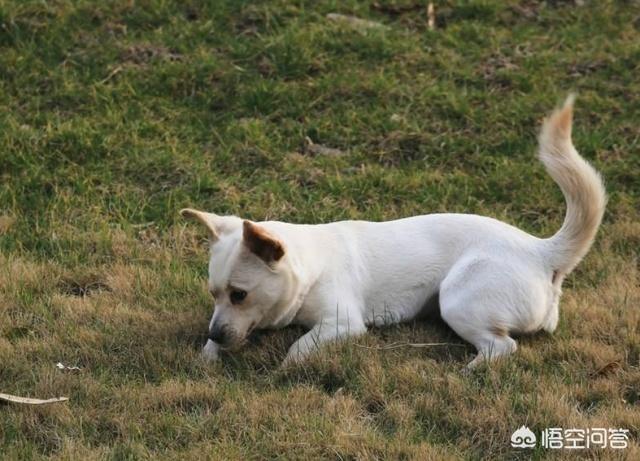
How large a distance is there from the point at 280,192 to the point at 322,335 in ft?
7.77

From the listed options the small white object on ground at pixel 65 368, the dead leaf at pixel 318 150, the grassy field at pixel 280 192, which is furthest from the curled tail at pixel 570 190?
the dead leaf at pixel 318 150

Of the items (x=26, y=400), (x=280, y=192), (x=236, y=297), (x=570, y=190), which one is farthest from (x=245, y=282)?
(x=280, y=192)

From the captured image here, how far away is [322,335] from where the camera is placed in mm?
5059

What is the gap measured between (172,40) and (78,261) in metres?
3.10

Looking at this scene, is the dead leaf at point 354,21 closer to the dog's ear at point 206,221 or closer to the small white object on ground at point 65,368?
the dog's ear at point 206,221

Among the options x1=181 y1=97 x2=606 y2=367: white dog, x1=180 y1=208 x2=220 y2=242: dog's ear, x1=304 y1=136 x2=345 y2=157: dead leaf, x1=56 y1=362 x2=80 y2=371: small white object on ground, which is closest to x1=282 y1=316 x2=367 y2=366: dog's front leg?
x1=181 y1=97 x2=606 y2=367: white dog

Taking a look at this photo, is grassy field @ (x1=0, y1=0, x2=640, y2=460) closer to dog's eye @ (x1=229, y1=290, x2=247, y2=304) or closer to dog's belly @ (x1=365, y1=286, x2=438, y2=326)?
dog's belly @ (x1=365, y1=286, x2=438, y2=326)

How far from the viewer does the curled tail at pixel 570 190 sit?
507 centimetres

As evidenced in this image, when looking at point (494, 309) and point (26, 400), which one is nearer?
point (26, 400)

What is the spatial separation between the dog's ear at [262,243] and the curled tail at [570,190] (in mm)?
1363

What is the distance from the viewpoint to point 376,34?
8.92m

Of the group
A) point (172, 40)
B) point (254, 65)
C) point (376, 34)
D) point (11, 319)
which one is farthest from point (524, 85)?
point (11, 319)

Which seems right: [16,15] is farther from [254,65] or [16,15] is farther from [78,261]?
[78,261]

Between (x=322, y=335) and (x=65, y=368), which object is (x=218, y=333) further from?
(x=65, y=368)
